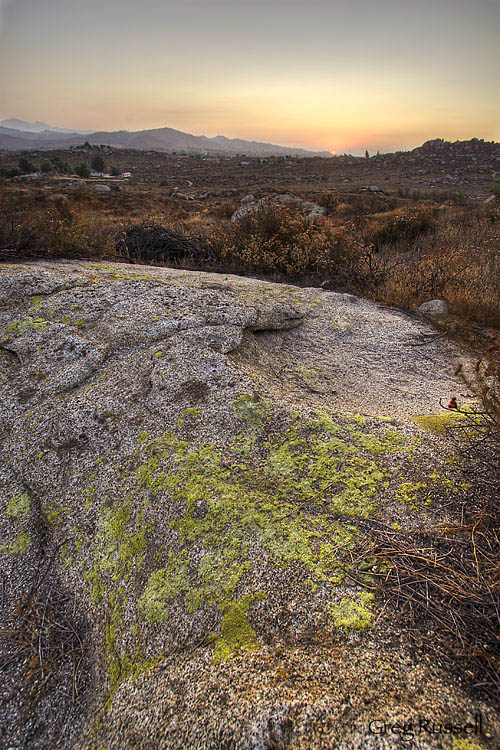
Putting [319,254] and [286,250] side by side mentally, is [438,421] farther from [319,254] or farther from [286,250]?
[286,250]

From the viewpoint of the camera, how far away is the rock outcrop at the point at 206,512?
1.12 meters

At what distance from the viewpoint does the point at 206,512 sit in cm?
170

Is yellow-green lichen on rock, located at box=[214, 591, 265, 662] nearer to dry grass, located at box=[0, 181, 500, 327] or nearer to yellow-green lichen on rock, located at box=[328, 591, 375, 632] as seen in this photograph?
yellow-green lichen on rock, located at box=[328, 591, 375, 632]

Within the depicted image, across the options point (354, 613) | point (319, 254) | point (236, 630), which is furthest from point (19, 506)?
point (319, 254)

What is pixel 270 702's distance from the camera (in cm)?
108

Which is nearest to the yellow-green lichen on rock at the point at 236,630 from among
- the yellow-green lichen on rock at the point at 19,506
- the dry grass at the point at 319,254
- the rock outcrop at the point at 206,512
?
the rock outcrop at the point at 206,512

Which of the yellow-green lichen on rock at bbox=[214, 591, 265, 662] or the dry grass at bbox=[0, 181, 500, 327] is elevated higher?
the dry grass at bbox=[0, 181, 500, 327]

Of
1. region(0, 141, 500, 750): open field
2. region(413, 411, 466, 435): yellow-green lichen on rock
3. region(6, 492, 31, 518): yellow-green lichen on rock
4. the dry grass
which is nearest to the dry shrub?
the dry grass

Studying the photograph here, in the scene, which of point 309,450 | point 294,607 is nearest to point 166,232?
point 309,450

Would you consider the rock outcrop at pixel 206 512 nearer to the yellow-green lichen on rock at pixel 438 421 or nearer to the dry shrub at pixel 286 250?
the yellow-green lichen on rock at pixel 438 421

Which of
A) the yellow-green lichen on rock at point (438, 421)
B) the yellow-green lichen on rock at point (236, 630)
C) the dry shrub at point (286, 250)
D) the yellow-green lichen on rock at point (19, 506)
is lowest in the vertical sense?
the yellow-green lichen on rock at point (19, 506)

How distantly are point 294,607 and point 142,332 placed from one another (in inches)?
86.5

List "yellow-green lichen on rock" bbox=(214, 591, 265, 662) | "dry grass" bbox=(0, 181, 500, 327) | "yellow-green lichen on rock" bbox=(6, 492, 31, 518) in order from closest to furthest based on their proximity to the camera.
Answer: "yellow-green lichen on rock" bbox=(214, 591, 265, 662) < "yellow-green lichen on rock" bbox=(6, 492, 31, 518) < "dry grass" bbox=(0, 181, 500, 327)

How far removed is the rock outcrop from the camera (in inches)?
44.3
